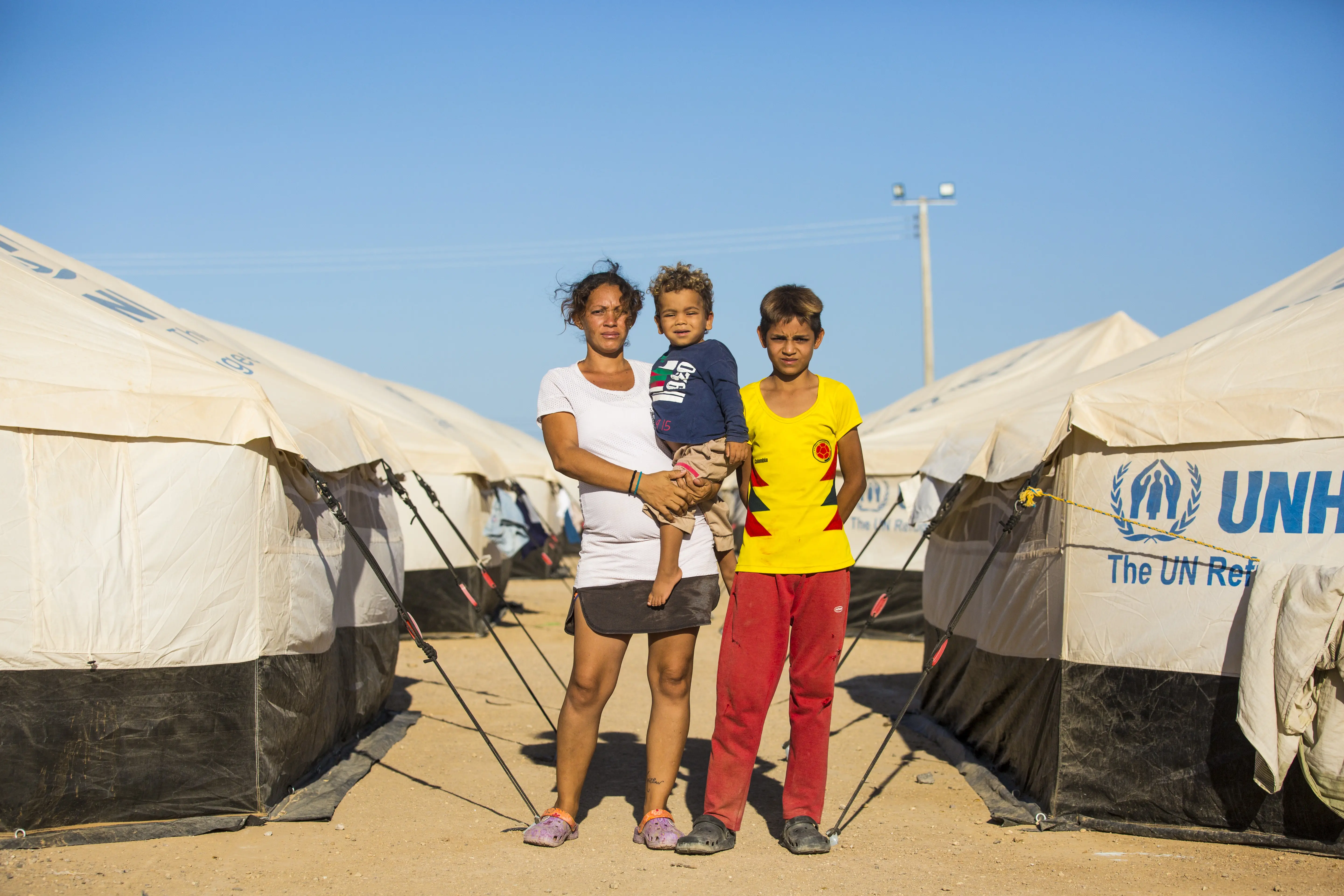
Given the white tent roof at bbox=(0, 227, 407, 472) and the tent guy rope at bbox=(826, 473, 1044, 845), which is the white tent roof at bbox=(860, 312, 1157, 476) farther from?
the white tent roof at bbox=(0, 227, 407, 472)

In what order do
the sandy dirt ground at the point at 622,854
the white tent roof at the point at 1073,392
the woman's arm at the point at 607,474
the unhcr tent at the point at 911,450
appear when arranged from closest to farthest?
the sandy dirt ground at the point at 622,854
the woman's arm at the point at 607,474
the white tent roof at the point at 1073,392
the unhcr tent at the point at 911,450

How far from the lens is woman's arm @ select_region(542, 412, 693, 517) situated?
3293 millimetres

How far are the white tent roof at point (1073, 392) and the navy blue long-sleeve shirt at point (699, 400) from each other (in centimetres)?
135

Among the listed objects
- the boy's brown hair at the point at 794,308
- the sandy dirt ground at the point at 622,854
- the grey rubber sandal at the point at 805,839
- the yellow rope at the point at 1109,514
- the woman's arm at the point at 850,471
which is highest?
the boy's brown hair at the point at 794,308

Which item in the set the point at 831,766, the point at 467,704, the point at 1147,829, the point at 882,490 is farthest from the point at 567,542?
the point at 1147,829

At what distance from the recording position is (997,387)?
10484 mm

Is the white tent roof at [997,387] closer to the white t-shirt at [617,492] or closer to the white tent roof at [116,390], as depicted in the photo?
the white t-shirt at [617,492]

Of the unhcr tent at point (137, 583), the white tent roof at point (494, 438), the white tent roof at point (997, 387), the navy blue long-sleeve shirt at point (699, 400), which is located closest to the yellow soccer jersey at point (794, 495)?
the navy blue long-sleeve shirt at point (699, 400)

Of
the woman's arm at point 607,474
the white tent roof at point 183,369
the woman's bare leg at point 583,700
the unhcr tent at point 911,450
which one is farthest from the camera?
the unhcr tent at point 911,450

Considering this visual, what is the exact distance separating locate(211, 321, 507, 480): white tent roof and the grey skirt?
5.66m

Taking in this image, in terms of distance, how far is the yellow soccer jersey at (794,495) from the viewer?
342 centimetres

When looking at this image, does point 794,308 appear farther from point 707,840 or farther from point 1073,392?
point 707,840

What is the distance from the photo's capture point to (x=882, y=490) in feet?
32.5

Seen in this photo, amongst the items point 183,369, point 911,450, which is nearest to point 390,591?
point 183,369
